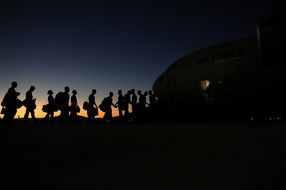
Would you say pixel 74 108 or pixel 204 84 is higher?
pixel 204 84

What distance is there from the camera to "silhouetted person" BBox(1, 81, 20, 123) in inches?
361

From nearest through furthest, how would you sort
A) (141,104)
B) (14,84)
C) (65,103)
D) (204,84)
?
1. (14,84)
2. (65,103)
3. (141,104)
4. (204,84)

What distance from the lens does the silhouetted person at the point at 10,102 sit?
9.16m

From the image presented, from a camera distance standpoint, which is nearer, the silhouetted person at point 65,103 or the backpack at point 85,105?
the silhouetted person at point 65,103

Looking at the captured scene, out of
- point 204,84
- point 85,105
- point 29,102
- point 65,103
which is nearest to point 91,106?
point 85,105

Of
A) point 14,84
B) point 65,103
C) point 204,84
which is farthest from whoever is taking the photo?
point 204,84

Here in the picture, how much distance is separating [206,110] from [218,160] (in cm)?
1292

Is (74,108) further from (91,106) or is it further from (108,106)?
(108,106)

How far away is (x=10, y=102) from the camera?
9242 mm

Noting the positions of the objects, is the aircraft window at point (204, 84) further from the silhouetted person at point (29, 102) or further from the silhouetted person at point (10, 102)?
the silhouetted person at point (10, 102)

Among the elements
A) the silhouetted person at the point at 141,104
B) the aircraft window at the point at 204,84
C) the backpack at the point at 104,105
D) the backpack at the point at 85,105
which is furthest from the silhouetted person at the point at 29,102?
the aircraft window at the point at 204,84

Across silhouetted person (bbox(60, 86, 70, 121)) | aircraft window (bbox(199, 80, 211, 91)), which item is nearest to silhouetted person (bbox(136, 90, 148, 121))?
aircraft window (bbox(199, 80, 211, 91))

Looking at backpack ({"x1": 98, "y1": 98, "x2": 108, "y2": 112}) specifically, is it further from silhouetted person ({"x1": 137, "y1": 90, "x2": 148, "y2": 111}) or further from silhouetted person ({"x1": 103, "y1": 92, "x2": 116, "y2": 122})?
silhouetted person ({"x1": 137, "y1": 90, "x2": 148, "y2": 111})

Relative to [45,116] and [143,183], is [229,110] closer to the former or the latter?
[45,116]
